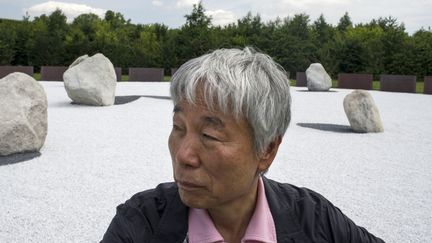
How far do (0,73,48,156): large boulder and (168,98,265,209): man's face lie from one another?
571 centimetres

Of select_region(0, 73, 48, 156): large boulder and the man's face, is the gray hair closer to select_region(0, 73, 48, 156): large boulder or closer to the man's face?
the man's face

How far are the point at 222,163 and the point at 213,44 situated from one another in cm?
3160

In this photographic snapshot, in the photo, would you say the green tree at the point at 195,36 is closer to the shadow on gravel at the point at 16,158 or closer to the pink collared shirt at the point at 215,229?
the shadow on gravel at the point at 16,158

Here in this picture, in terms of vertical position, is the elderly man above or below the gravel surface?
above

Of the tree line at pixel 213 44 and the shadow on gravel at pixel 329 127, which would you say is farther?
the tree line at pixel 213 44

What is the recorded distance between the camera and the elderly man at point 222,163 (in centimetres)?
154

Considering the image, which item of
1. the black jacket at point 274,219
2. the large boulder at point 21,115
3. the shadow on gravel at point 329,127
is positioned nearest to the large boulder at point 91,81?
the large boulder at point 21,115

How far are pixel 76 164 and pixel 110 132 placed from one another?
2.68m

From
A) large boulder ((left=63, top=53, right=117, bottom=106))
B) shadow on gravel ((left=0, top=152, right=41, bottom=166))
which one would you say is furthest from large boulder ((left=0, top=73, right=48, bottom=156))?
large boulder ((left=63, top=53, right=117, bottom=106))

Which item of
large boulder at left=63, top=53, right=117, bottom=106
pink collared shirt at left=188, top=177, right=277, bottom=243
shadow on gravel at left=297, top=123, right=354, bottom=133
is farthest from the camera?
large boulder at left=63, top=53, right=117, bottom=106

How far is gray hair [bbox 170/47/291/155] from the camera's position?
1.52 m

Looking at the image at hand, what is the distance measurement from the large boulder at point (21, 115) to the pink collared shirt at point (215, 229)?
565 cm

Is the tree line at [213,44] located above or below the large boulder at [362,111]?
above

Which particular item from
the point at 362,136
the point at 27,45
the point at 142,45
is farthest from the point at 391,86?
the point at 27,45
